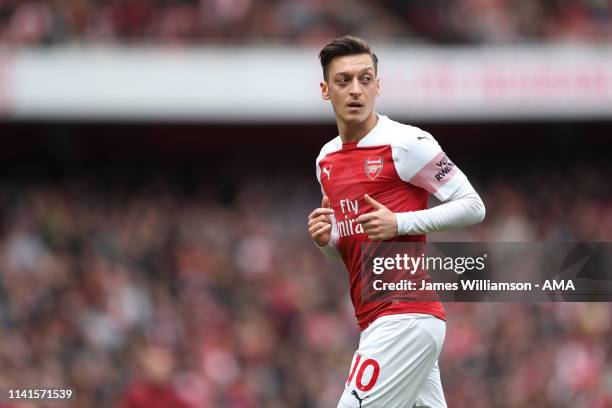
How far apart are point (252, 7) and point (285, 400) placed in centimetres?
689

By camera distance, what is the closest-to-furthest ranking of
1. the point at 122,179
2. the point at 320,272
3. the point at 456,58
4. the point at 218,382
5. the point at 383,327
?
the point at 383,327, the point at 218,382, the point at 320,272, the point at 456,58, the point at 122,179

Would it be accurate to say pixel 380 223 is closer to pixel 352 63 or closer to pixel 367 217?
pixel 367 217

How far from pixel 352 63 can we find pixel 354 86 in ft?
0.42

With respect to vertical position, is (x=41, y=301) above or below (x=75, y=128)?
below

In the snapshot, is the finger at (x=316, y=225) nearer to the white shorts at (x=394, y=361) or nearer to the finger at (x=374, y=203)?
the finger at (x=374, y=203)

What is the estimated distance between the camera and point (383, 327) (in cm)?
587

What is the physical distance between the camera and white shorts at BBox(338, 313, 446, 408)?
5754 millimetres

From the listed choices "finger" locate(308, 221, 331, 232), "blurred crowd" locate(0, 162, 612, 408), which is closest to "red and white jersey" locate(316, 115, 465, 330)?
"finger" locate(308, 221, 331, 232)

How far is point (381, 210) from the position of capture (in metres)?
5.79

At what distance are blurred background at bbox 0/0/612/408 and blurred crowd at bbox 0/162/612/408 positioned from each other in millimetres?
35

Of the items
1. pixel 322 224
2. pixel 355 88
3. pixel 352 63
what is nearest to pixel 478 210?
→ pixel 322 224

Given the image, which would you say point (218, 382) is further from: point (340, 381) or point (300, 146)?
point (300, 146)

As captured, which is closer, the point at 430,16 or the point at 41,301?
the point at 41,301

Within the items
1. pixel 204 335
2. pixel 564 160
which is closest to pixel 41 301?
pixel 204 335
